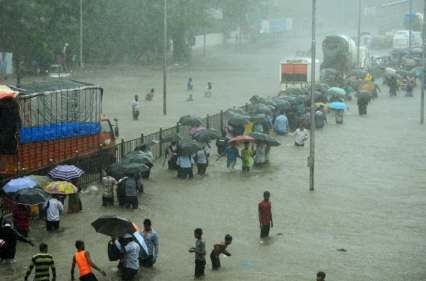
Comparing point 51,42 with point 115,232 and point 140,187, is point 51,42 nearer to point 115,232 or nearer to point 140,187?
point 140,187

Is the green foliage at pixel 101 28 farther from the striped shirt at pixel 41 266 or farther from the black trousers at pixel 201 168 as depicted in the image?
the striped shirt at pixel 41 266

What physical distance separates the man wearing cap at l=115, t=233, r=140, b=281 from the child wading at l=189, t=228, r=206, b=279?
1031 millimetres

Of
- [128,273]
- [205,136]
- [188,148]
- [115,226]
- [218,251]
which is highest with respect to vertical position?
[205,136]

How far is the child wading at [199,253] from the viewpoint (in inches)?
589

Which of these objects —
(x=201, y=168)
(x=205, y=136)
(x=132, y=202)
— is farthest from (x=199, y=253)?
(x=205, y=136)

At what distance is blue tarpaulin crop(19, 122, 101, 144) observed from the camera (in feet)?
71.9

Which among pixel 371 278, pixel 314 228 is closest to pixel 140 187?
pixel 314 228

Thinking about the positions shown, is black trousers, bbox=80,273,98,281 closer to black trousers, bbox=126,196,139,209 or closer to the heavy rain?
the heavy rain

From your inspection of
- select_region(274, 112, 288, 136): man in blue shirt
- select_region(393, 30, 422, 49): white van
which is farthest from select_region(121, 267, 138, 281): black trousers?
select_region(393, 30, 422, 49): white van

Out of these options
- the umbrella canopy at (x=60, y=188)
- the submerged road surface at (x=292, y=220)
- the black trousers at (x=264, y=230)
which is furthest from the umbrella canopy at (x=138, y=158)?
the black trousers at (x=264, y=230)

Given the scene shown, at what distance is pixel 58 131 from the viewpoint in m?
23.4

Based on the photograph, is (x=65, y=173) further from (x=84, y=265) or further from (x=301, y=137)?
(x=301, y=137)

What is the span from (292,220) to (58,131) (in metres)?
7.61

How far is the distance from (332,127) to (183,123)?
9.65 metres
